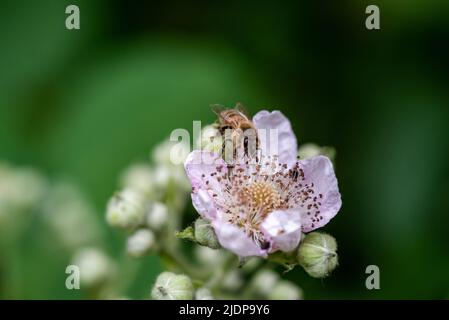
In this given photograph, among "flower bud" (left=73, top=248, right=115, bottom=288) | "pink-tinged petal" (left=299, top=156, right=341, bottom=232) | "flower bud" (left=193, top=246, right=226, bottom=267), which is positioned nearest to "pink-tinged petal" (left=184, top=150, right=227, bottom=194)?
"pink-tinged petal" (left=299, top=156, right=341, bottom=232)

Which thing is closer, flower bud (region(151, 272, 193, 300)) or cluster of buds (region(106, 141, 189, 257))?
flower bud (region(151, 272, 193, 300))

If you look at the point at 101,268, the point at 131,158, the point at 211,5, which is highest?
the point at 211,5

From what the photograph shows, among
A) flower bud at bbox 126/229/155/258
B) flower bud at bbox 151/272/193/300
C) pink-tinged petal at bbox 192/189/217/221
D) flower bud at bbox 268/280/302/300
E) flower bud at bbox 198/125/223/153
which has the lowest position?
flower bud at bbox 268/280/302/300

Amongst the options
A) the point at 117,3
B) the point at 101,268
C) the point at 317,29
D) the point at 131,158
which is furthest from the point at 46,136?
the point at 317,29

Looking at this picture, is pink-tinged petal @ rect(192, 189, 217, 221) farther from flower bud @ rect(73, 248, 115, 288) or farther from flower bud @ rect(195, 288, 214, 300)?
flower bud @ rect(73, 248, 115, 288)

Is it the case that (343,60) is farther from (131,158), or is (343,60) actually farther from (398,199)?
(131,158)

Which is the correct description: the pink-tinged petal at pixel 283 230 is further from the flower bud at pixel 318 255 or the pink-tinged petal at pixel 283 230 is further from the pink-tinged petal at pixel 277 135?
the pink-tinged petal at pixel 277 135
